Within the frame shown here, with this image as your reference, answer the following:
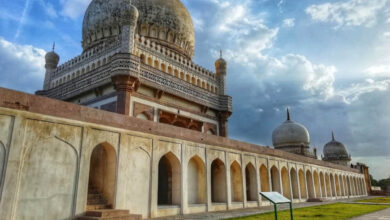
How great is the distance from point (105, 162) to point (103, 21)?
10876mm

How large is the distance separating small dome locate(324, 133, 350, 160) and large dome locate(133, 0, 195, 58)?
2271cm

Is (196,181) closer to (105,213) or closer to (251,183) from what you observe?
(251,183)

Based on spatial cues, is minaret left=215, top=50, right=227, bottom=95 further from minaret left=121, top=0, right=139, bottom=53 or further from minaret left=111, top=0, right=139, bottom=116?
minaret left=111, top=0, right=139, bottom=116

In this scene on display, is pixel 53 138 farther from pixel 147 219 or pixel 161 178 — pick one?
pixel 161 178

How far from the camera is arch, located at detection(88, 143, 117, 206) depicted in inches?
309

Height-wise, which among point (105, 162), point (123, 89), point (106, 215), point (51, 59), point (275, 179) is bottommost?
point (106, 215)

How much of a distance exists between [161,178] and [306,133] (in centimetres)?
1911

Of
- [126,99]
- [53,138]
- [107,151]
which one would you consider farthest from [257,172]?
[53,138]

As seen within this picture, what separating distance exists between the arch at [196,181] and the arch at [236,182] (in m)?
2.07

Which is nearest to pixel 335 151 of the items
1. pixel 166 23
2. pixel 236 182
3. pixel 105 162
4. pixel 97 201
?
pixel 236 182

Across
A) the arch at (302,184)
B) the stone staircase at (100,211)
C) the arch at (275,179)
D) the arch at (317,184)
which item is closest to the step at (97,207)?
the stone staircase at (100,211)

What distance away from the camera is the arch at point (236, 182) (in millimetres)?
12391

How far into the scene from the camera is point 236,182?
41.2 feet

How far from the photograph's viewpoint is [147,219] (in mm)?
8164
